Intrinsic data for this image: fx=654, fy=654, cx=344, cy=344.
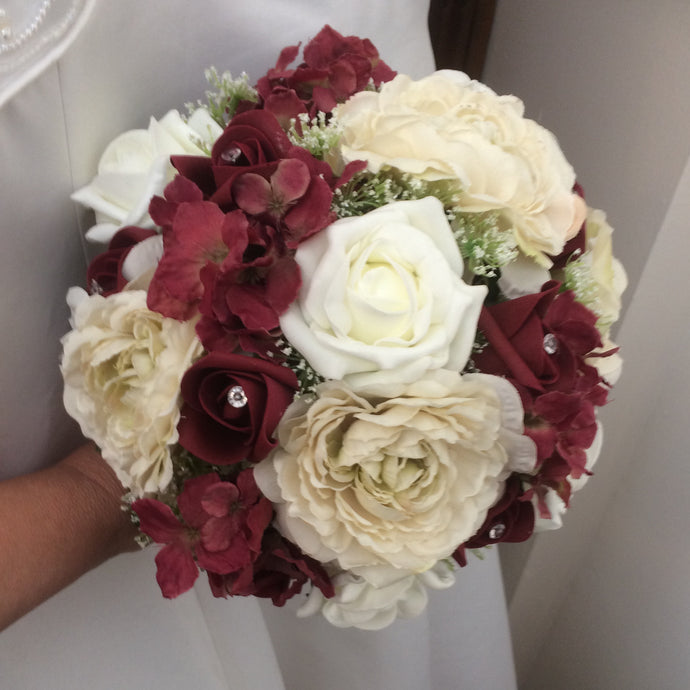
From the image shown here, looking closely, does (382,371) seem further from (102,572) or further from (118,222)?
(102,572)

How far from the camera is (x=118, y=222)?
0.45 m

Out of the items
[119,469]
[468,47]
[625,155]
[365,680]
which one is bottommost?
[365,680]

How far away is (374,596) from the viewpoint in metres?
0.44

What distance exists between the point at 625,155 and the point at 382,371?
0.64 meters

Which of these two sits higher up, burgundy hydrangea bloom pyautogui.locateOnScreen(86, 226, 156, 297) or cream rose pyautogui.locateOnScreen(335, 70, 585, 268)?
cream rose pyautogui.locateOnScreen(335, 70, 585, 268)

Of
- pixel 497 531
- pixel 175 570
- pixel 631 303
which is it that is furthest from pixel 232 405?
pixel 631 303

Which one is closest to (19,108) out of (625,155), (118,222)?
(118,222)

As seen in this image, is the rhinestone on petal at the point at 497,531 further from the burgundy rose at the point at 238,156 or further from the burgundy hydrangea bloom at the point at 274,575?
the burgundy rose at the point at 238,156

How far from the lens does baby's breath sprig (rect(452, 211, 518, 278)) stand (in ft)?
1.34

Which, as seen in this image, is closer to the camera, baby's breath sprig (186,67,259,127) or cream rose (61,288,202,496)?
cream rose (61,288,202,496)

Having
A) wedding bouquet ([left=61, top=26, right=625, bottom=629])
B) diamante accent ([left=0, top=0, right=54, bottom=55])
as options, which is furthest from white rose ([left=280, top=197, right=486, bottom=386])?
diamante accent ([left=0, top=0, right=54, bottom=55])

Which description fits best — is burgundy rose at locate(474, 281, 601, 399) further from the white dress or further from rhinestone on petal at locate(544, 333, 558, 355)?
the white dress

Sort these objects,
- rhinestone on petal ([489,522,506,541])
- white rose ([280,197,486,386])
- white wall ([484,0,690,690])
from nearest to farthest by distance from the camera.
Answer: white rose ([280,197,486,386]) < rhinestone on petal ([489,522,506,541]) < white wall ([484,0,690,690])

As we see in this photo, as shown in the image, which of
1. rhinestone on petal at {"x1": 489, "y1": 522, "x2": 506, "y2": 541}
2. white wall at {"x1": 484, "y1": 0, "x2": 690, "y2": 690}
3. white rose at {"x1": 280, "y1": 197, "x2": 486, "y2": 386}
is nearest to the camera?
white rose at {"x1": 280, "y1": 197, "x2": 486, "y2": 386}
